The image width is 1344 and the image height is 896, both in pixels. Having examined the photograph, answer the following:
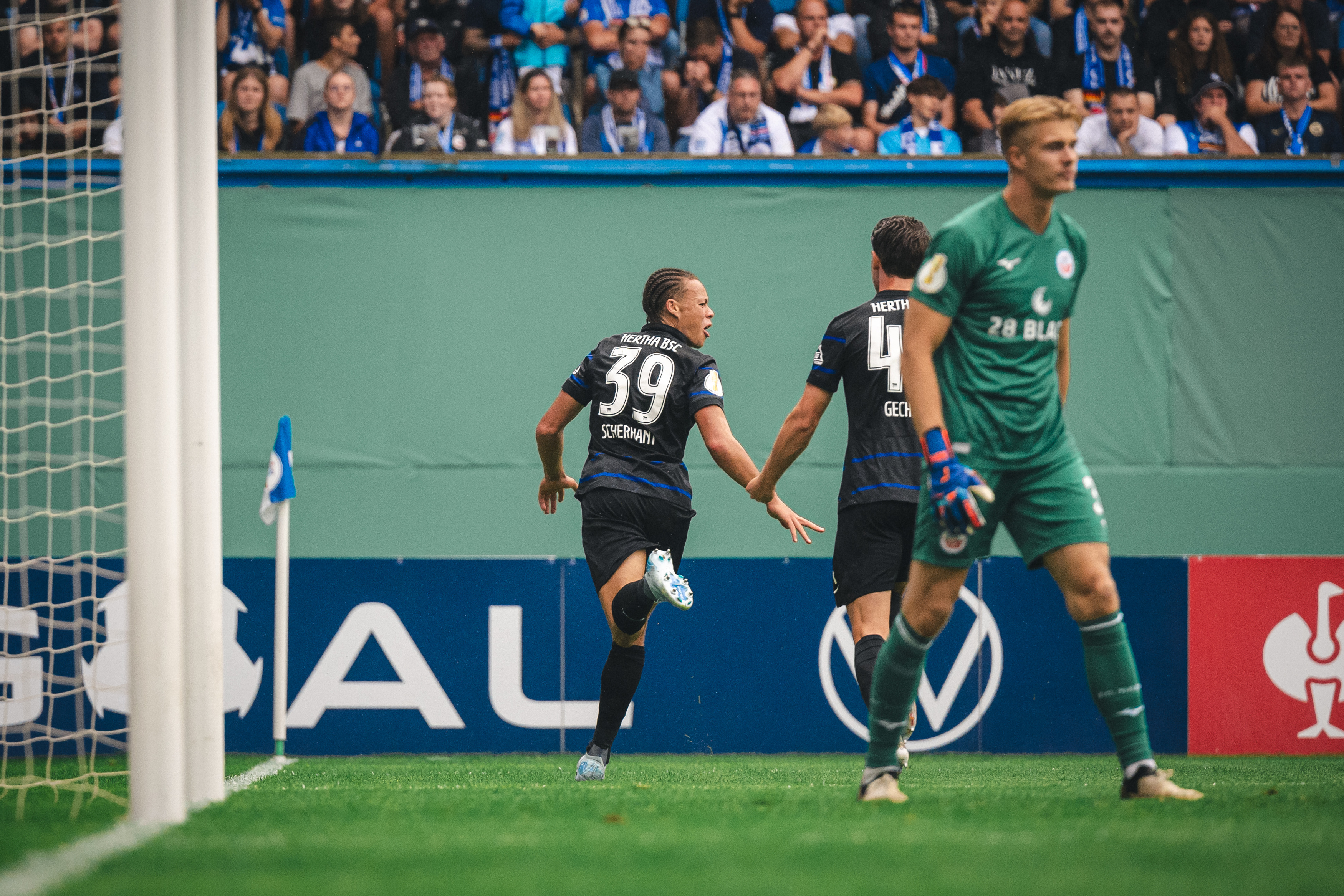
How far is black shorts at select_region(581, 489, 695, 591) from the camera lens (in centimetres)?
568

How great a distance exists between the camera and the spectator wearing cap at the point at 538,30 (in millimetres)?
11016

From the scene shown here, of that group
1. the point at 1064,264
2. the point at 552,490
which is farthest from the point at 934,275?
the point at 552,490

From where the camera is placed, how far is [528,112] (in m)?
10.5

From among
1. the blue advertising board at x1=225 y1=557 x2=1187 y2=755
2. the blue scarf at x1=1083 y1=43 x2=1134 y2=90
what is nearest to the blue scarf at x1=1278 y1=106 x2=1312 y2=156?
the blue scarf at x1=1083 y1=43 x2=1134 y2=90

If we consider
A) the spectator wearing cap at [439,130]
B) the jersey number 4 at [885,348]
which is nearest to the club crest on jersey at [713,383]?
the jersey number 4 at [885,348]

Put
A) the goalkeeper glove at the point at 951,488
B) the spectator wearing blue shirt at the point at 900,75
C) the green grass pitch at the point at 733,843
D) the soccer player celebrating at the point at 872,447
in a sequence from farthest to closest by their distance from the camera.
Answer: the spectator wearing blue shirt at the point at 900,75 → the soccer player celebrating at the point at 872,447 → the goalkeeper glove at the point at 951,488 → the green grass pitch at the point at 733,843

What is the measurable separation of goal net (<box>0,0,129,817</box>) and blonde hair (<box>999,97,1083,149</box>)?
3970mm

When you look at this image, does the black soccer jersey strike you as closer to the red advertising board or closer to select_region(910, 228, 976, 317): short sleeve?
select_region(910, 228, 976, 317): short sleeve

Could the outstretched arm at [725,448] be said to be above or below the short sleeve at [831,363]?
Answer: below

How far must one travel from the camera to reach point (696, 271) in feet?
34.7

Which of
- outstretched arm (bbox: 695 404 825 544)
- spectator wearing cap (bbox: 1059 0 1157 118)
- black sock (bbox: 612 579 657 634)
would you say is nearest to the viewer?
black sock (bbox: 612 579 657 634)

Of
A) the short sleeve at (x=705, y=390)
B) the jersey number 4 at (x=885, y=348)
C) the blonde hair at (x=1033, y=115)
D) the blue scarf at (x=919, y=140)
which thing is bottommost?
the short sleeve at (x=705, y=390)

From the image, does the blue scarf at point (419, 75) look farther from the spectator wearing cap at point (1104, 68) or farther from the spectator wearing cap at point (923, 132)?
the spectator wearing cap at point (1104, 68)

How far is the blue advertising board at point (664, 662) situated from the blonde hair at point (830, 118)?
13.4ft
